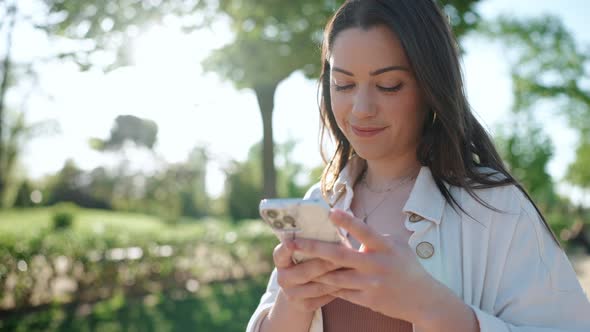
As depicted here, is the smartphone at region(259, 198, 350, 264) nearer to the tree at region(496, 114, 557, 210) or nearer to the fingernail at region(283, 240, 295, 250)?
the fingernail at region(283, 240, 295, 250)

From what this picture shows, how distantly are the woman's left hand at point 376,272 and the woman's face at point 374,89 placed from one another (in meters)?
0.57

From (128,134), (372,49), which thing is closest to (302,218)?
(372,49)

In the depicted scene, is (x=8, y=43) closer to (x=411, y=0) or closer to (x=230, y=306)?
(x=230, y=306)

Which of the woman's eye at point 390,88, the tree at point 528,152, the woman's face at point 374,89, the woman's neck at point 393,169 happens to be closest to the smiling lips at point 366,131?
the woman's face at point 374,89

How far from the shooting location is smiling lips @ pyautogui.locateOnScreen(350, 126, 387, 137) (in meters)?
1.63

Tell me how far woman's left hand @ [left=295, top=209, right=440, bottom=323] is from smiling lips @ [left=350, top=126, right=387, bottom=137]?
570mm

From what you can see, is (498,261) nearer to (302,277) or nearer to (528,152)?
(302,277)

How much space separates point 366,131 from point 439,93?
0.27m

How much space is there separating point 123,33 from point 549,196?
46.5 meters

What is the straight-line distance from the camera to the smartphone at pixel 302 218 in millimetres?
1119

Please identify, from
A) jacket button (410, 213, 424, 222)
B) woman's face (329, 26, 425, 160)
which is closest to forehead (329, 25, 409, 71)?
woman's face (329, 26, 425, 160)

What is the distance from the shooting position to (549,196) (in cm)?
4566

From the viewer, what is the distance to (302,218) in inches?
44.8

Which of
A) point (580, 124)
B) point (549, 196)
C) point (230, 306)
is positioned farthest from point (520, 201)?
point (549, 196)
